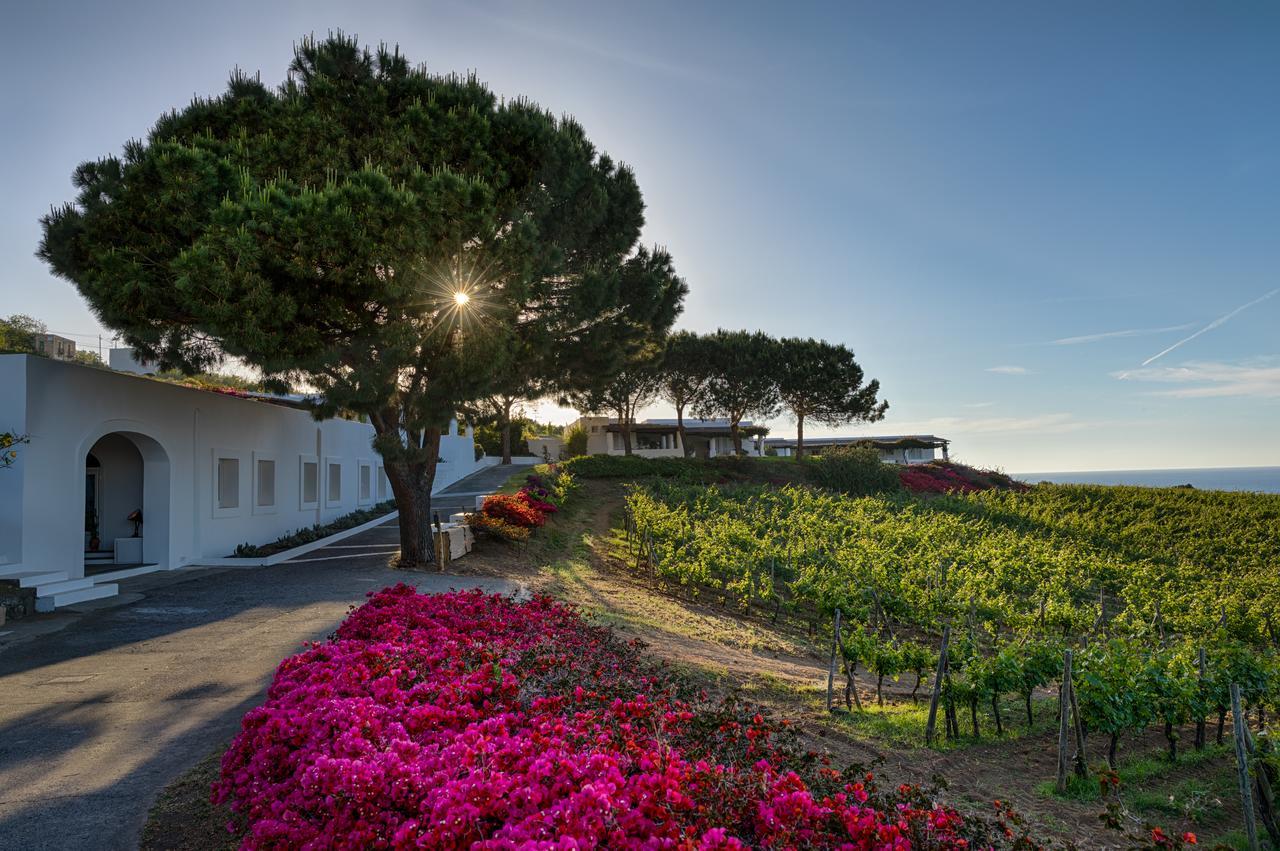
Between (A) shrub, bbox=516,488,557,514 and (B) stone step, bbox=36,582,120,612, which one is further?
(A) shrub, bbox=516,488,557,514

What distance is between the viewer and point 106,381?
473 inches

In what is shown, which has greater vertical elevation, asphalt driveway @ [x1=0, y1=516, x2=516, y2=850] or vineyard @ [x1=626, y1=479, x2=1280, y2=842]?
asphalt driveway @ [x1=0, y1=516, x2=516, y2=850]

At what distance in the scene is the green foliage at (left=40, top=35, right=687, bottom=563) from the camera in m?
9.35

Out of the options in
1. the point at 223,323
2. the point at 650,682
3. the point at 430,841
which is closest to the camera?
the point at 430,841

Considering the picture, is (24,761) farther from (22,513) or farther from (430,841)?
(22,513)

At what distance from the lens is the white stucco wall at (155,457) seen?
34.8 ft

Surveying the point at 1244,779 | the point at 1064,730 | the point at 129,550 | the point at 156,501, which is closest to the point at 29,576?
the point at 156,501

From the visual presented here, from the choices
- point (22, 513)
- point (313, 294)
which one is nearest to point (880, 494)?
point (313, 294)

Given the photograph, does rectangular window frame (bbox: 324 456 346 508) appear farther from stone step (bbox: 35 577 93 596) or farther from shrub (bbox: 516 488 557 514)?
stone step (bbox: 35 577 93 596)

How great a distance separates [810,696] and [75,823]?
630 cm

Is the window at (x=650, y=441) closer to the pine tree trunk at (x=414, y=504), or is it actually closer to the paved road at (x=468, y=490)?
the paved road at (x=468, y=490)

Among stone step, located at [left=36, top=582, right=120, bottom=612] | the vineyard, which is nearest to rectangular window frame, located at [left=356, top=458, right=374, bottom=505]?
the vineyard

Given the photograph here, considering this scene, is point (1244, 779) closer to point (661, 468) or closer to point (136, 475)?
point (136, 475)

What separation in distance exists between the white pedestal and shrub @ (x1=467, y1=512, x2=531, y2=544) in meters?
6.35
